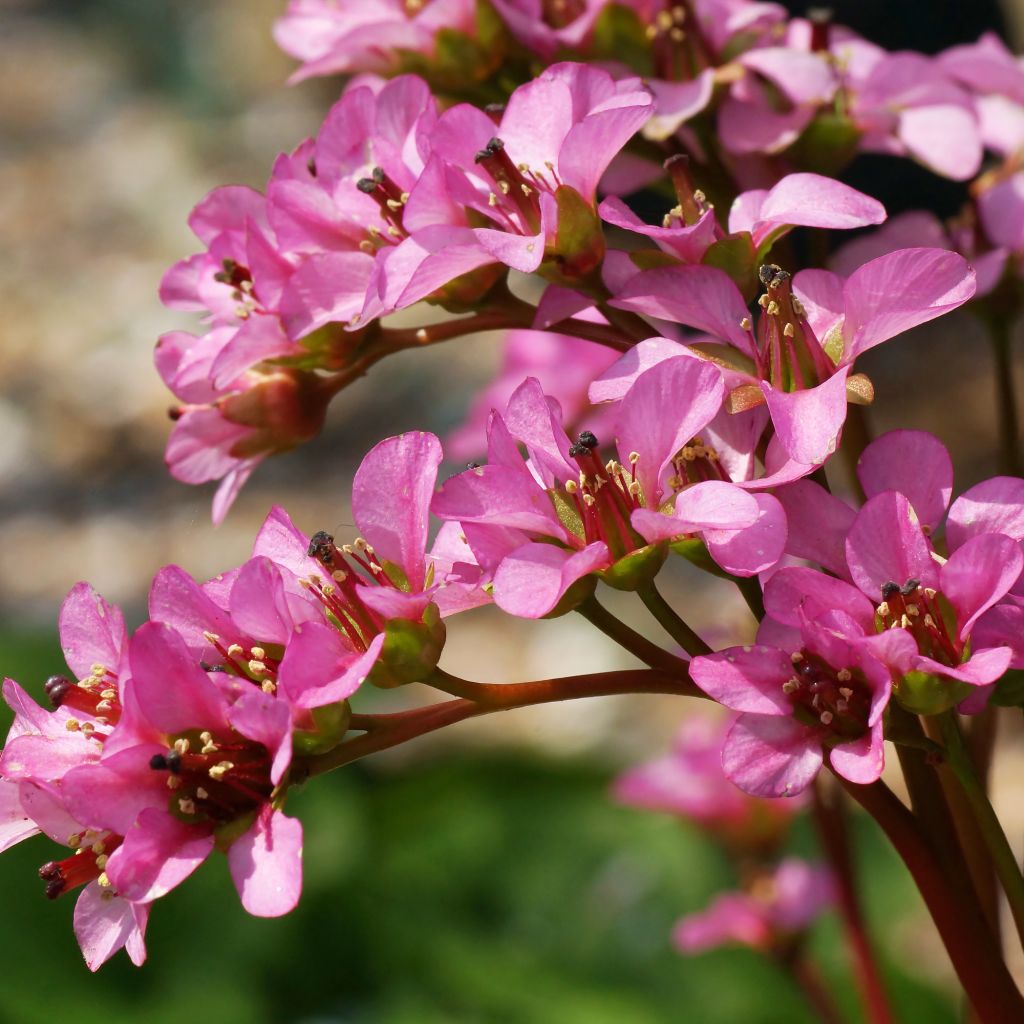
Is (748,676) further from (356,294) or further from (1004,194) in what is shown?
(1004,194)

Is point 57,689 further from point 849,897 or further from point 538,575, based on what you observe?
point 849,897

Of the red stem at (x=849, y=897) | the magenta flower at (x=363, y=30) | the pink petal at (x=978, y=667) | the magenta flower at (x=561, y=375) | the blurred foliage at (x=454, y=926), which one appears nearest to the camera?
the pink petal at (x=978, y=667)

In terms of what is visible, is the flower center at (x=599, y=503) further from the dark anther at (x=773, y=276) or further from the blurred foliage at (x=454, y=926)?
the blurred foliage at (x=454, y=926)

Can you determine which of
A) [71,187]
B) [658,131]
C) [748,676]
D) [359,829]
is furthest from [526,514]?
[71,187]

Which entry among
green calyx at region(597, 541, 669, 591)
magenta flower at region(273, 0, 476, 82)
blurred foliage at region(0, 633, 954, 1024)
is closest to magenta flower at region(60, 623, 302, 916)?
green calyx at region(597, 541, 669, 591)

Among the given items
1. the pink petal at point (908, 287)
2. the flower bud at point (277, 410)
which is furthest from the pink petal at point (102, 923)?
the pink petal at point (908, 287)

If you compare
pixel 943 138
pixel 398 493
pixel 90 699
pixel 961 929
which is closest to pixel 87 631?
pixel 90 699

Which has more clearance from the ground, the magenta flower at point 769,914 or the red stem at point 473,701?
the red stem at point 473,701
